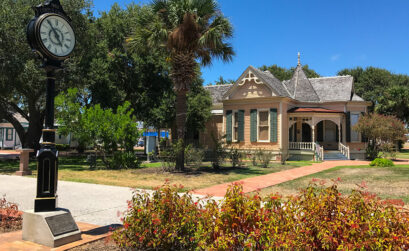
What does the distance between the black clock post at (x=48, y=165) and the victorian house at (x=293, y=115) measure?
63.3 feet

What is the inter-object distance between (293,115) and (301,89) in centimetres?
387

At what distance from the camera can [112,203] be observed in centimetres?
835

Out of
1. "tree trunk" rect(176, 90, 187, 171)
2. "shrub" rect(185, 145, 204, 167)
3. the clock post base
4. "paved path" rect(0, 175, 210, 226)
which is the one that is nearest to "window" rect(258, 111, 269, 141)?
"shrub" rect(185, 145, 204, 167)

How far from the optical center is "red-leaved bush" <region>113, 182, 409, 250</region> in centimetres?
320

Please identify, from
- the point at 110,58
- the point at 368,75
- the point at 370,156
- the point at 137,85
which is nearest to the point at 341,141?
the point at 370,156

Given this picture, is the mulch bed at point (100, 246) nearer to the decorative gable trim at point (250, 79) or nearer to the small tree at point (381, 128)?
the decorative gable trim at point (250, 79)

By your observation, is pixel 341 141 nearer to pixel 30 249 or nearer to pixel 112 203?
pixel 112 203

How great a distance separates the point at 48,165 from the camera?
5.05 meters

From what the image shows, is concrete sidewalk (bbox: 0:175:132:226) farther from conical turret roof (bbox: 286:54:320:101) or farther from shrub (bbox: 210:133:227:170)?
conical turret roof (bbox: 286:54:320:101)

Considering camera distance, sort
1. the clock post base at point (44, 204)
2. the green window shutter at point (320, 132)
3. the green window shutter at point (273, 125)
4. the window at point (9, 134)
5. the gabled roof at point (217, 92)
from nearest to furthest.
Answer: the clock post base at point (44, 204)
the green window shutter at point (273, 125)
the green window shutter at point (320, 132)
the gabled roof at point (217, 92)
the window at point (9, 134)

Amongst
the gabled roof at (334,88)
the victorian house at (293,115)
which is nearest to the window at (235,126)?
the victorian house at (293,115)

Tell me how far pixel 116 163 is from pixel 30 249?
13930mm

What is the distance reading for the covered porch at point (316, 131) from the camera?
2394cm

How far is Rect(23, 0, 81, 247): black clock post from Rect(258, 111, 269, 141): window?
20274mm
